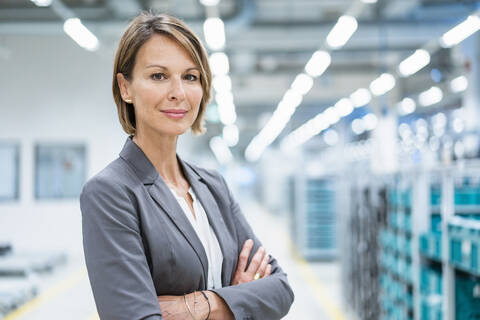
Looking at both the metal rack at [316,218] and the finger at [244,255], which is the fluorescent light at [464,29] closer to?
the finger at [244,255]

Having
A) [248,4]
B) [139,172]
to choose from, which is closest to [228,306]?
[139,172]

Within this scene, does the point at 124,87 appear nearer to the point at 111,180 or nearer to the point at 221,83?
the point at 111,180

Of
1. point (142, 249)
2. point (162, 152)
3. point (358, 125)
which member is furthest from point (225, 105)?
point (358, 125)

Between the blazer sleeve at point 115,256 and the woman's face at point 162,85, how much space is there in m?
0.25

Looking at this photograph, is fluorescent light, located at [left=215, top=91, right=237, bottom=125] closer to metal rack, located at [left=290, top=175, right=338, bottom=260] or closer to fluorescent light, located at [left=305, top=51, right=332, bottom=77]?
fluorescent light, located at [left=305, top=51, right=332, bottom=77]

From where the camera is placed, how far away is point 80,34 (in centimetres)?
547

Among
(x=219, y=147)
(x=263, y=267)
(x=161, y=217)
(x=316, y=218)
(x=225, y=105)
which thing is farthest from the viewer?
(x=219, y=147)

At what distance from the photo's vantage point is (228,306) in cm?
156

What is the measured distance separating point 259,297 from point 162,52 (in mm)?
824

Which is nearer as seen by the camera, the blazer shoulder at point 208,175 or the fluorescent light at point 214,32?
the blazer shoulder at point 208,175

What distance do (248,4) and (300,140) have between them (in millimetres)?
18939

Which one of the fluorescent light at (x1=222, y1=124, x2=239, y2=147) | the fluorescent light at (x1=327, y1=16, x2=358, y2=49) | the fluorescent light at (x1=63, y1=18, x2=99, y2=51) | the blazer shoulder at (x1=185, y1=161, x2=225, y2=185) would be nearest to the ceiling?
the fluorescent light at (x1=63, y1=18, x2=99, y2=51)

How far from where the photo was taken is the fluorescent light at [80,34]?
5281mm

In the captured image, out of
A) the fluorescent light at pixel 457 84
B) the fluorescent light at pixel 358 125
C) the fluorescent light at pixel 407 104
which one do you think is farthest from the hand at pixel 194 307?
the fluorescent light at pixel 358 125
